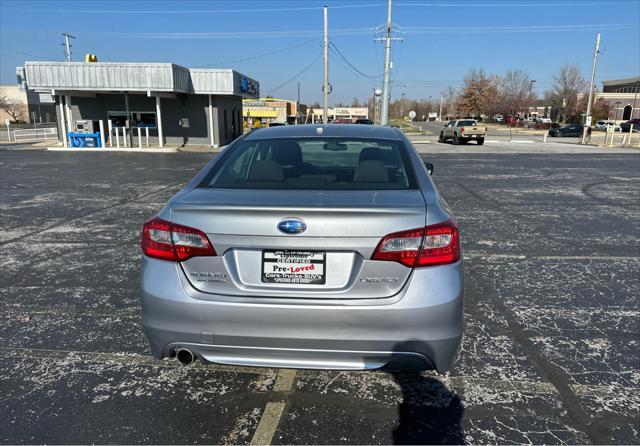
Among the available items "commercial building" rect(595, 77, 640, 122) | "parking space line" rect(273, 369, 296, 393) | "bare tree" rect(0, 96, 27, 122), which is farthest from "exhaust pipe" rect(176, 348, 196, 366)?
"commercial building" rect(595, 77, 640, 122)

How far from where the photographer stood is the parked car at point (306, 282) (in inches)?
91.5

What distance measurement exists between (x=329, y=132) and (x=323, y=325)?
1.78 m

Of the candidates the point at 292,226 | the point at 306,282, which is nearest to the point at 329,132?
the point at 292,226

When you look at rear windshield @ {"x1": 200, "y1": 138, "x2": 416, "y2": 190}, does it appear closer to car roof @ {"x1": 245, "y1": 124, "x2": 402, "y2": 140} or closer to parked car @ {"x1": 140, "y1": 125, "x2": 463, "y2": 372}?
car roof @ {"x1": 245, "y1": 124, "x2": 402, "y2": 140}

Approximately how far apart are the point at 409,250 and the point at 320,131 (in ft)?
5.36

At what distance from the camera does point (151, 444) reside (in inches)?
94.8

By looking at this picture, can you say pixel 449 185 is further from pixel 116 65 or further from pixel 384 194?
pixel 116 65

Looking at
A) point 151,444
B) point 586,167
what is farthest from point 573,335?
point 586,167

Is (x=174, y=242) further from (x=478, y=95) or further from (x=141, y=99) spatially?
(x=478, y=95)

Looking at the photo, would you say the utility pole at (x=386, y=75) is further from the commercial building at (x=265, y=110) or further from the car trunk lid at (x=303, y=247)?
the commercial building at (x=265, y=110)

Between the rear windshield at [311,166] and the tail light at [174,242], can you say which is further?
the rear windshield at [311,166]

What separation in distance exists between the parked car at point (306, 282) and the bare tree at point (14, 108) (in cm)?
7462

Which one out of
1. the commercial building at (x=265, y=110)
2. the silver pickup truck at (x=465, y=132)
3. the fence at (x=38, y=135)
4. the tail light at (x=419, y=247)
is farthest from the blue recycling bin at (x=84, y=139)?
the commercial building at (x=265, y=110)

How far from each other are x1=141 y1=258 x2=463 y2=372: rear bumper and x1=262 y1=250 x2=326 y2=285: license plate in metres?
0.11
